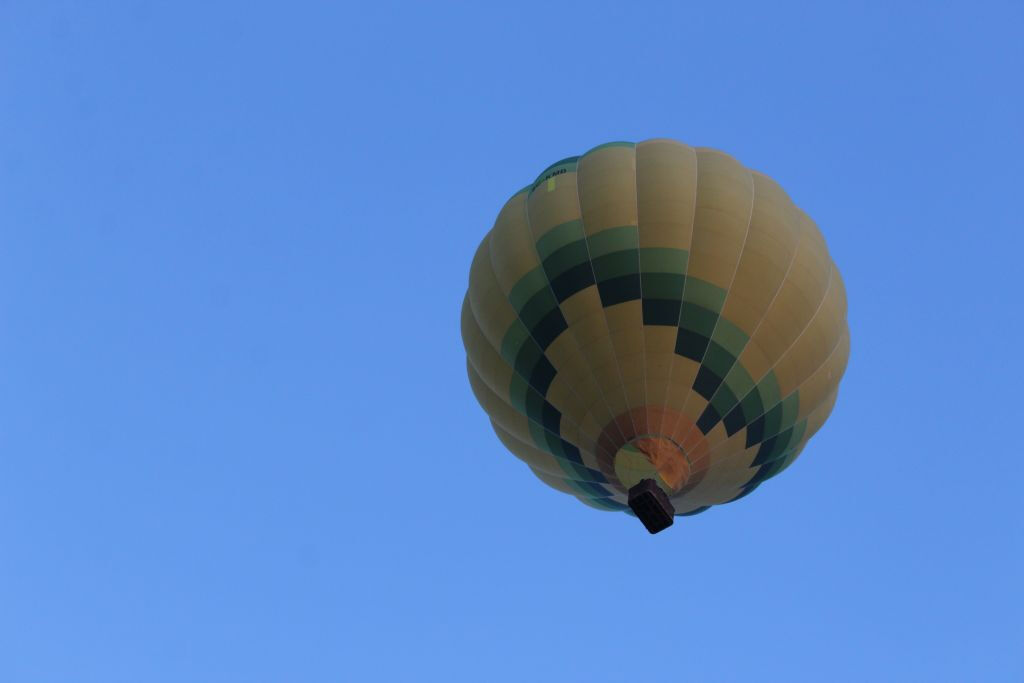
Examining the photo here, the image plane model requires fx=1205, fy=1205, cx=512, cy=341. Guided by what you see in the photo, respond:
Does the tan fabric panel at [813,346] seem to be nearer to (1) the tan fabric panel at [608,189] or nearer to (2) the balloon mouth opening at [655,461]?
(2) the balloon mouth opening at [655,461]

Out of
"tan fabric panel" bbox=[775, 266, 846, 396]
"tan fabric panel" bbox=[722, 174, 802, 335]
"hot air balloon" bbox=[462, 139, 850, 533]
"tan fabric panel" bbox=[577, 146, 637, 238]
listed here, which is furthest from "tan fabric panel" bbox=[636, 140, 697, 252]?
"tan fabric panel" bbox=[775, 266, 846, 396]

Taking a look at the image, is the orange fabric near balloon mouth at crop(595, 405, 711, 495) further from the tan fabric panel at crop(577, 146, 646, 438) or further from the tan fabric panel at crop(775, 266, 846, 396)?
the tan fabric panel at crop(775, 266, 846, 396)

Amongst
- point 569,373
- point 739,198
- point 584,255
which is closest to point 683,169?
point 739,198

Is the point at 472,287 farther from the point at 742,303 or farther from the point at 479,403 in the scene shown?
the point at 742,303

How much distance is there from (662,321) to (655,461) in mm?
1990

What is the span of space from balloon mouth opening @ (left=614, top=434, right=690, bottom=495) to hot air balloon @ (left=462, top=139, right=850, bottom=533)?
3 centimetres

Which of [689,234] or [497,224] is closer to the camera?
[689,234]

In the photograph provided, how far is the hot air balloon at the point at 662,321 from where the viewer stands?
1714 cm

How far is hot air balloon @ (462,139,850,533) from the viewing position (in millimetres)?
17141

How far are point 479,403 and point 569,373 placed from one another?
274 cm

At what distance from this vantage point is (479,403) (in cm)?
1980

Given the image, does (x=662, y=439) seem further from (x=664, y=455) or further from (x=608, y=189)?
(x=608, y=189)

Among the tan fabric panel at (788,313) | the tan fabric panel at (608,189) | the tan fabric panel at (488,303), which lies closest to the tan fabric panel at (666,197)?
the tan fabric panel at (608,189)

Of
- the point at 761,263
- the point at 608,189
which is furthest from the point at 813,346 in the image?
the point at 608,189
